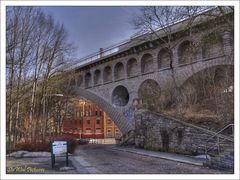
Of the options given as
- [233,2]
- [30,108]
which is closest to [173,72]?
[30,108]

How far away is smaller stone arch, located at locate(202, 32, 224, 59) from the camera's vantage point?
971cm

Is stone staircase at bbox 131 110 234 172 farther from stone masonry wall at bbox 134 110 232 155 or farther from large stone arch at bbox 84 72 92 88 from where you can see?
large stone arch at bbox 84 72 92 88

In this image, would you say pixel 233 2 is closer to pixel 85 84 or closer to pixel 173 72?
pixel 173 72

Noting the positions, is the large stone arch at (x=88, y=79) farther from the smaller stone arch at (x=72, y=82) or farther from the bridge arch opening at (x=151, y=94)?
the bridge arch opening at (x=151, y=94)

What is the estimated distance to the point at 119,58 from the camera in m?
20.8

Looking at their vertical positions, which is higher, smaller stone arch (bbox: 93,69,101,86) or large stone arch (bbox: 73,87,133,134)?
smaller stone arch (bbox: 93,69,101,86)

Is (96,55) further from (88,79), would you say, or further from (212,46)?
(212,46)

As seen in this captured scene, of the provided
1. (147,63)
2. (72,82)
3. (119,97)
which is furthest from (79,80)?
(147,63)

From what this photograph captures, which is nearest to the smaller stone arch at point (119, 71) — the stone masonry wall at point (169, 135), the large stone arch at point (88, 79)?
the large stone arch at point (88, 79)

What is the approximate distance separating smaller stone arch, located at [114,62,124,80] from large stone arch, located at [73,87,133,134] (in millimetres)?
2150

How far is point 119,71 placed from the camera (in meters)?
21.6

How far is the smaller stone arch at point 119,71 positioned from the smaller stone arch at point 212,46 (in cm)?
839

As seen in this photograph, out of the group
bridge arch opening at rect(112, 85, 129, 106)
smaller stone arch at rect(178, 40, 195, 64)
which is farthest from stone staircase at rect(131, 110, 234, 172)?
bridge arch opening at rect(112, 85, 129, 106)

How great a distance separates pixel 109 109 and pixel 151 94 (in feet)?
22.6
